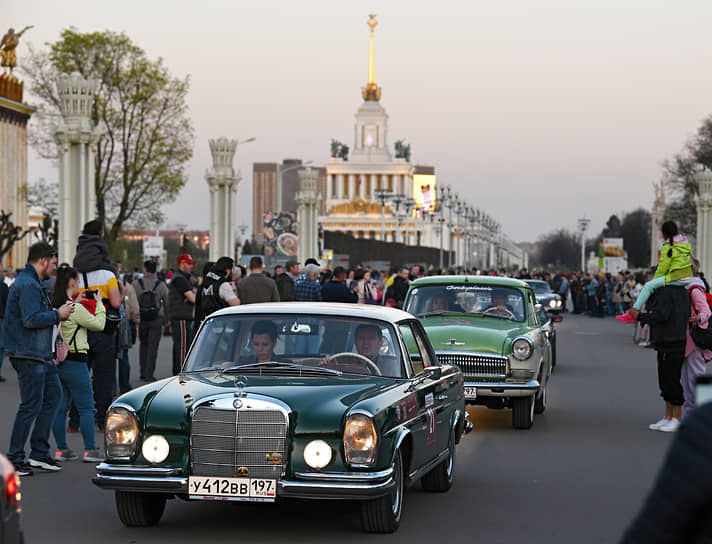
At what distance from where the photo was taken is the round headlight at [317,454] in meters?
7.40

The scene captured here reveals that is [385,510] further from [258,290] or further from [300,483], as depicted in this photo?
[258,290]

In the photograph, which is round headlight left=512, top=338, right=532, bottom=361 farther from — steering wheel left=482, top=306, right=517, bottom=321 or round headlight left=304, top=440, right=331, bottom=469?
round headlight left=304, top=440, right=331, bottom=469

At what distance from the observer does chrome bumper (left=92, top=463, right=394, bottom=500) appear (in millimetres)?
7359

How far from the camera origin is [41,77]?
54938mm

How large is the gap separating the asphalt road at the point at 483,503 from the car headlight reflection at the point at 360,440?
0.59 metres

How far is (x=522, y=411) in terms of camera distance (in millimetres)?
13805

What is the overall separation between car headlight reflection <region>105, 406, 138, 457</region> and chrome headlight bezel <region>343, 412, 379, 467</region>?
1300mm

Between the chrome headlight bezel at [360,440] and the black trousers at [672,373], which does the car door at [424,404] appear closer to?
the chrome headlight bezel at [360,440]

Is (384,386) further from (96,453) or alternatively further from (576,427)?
(576,427)

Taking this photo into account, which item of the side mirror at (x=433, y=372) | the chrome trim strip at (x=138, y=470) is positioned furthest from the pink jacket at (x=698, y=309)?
the chrome trim strip at (x=138, y=470)

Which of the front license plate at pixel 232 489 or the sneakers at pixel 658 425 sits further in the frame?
the sneakers at pixel 658 425

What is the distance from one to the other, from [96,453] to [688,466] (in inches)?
355

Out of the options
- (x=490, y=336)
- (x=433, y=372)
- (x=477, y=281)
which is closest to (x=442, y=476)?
(x=433, y=372)

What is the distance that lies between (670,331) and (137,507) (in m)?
7.38
